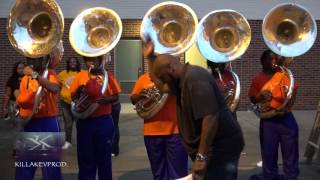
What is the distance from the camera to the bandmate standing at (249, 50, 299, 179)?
21.7 ft

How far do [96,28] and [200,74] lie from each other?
2.56m

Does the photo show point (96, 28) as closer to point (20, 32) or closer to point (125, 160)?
point (20, 32)

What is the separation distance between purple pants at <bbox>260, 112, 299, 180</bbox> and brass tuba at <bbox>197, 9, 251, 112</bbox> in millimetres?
732

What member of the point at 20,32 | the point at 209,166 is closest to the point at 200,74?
the point at 209,166

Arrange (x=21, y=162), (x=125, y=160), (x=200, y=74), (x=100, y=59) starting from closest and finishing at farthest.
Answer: (x=200, y=74) → (x=21, y=162) → (x=100, y=59) → (x=125, y=160)

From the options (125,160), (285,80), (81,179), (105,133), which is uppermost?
(285,80)

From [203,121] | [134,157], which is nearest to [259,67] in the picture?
[134,157]

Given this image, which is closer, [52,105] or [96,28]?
[52,105]

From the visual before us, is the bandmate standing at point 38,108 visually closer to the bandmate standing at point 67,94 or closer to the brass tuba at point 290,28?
the brass tuba at point 290,28

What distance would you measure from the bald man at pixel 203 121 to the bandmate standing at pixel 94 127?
1782mm

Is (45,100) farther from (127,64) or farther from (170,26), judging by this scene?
(127,64)

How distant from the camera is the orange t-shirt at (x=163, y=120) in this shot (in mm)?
5816

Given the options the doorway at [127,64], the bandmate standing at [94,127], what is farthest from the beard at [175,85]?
the doorway at [127,64]

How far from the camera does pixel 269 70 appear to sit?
6859 mm
